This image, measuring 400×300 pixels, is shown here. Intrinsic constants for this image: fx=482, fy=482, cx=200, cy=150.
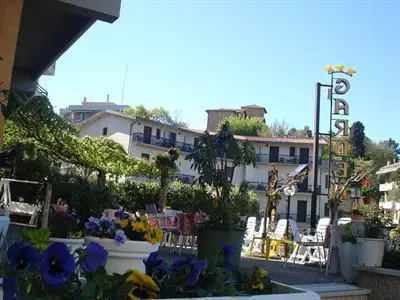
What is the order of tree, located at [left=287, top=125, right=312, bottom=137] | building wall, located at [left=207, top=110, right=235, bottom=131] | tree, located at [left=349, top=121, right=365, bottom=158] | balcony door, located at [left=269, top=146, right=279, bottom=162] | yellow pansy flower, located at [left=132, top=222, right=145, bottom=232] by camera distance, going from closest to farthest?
yellow pansy flower, located at [left=132, top=222, right=145, bottom=232], tree, located at [left=349, top=121, right=365, bottom=158], balcony door, located at [left=269, top=146, right=279, bottom=162], building wall, located at [left=207, top=110, right=235, bottom=131], tree, located at [left=287, top=125, right=312, bottom=137]

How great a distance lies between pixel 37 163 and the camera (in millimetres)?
12898

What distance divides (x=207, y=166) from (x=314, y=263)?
17.3 ft

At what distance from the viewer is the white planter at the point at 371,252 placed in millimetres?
7324

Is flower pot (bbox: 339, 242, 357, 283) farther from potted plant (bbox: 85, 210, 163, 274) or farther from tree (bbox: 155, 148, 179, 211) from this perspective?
tree (bbox: 155, 148, 179, 211)

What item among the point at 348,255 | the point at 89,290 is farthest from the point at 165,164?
the point at 89,290

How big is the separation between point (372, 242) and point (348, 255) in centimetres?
57

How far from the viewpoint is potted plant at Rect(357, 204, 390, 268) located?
733cm

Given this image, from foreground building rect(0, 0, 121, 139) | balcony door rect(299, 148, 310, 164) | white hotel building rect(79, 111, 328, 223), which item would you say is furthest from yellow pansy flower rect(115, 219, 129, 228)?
balcony door rect(299, 148, 310, 164)

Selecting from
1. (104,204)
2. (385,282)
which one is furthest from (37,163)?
(385,282)

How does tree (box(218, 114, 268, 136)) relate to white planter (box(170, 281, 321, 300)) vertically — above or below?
above

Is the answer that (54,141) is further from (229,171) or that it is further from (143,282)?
(143,282)

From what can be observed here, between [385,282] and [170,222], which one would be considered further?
[170,222]

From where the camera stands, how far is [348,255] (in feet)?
25.4

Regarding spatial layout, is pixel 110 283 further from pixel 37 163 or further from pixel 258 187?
pixel 258 187
